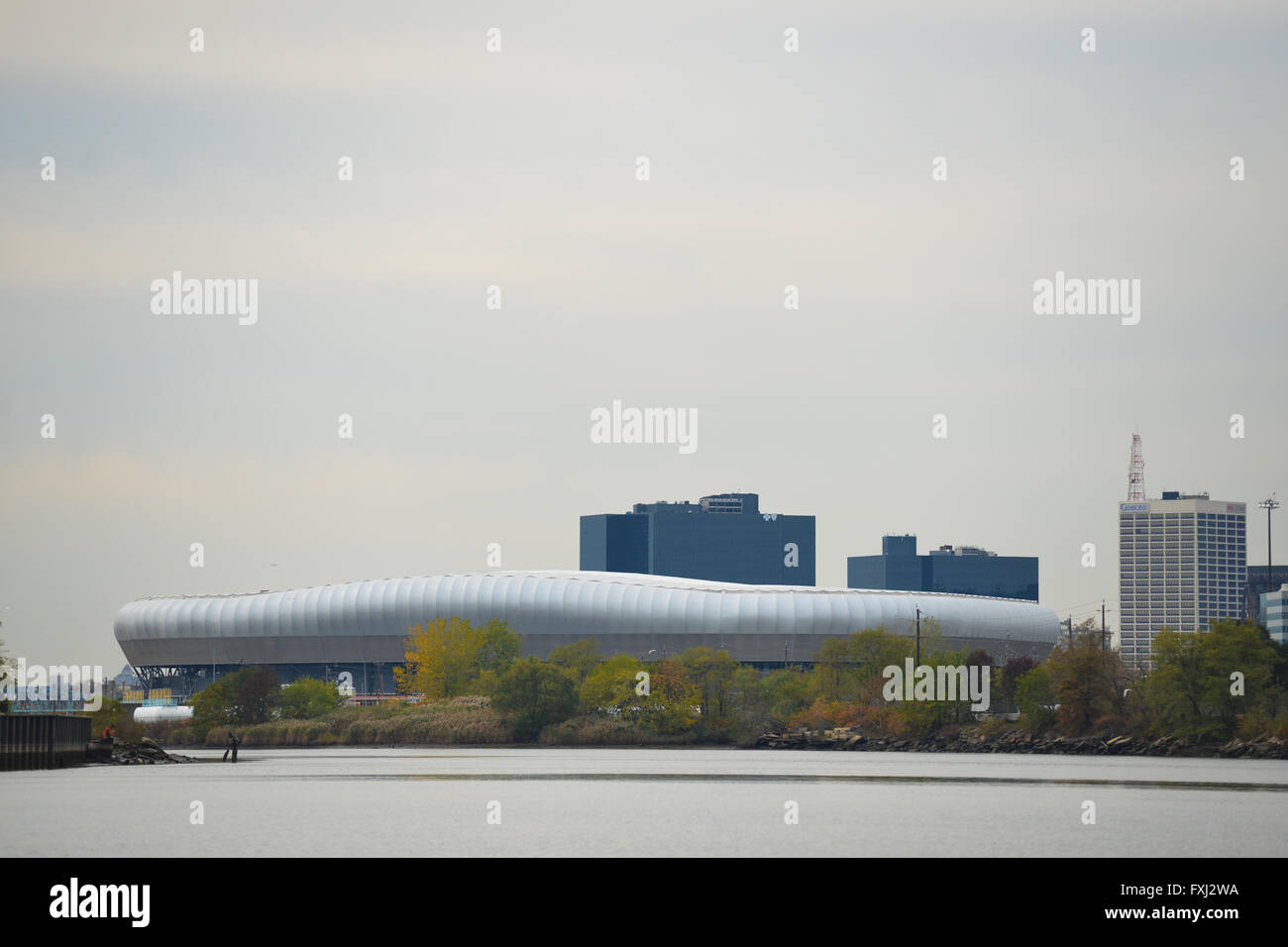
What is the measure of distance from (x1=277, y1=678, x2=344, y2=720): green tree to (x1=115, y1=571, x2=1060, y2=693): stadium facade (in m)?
35.6

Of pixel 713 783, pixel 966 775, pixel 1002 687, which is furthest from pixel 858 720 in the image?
pixel 713 783

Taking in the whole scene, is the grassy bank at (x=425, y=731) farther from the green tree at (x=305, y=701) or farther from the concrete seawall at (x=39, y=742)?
the concrete seawall at (x=39, y=742)

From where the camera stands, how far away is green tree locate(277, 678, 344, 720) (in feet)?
373

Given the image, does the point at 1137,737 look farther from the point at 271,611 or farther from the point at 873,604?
the point at 271,611

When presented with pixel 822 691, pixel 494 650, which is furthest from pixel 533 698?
pixel 494 650

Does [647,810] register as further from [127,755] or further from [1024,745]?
[1024,745]

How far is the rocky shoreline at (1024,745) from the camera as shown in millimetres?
78812

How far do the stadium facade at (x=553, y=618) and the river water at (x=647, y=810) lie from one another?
275 feet

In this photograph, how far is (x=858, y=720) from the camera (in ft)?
327

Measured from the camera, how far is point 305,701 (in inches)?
4540

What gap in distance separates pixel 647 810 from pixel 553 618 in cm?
11339
